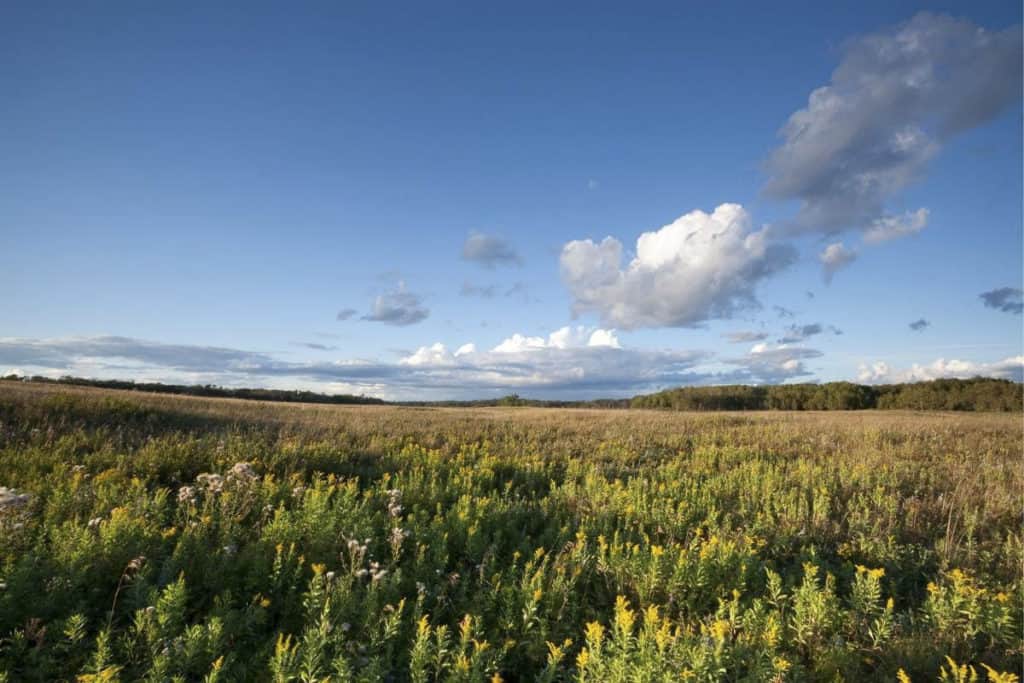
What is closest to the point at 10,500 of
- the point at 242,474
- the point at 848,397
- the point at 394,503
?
the point at 242,474

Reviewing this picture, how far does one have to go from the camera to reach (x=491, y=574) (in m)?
5.36

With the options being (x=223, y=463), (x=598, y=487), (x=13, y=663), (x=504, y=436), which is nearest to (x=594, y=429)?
(x=504, y=436)

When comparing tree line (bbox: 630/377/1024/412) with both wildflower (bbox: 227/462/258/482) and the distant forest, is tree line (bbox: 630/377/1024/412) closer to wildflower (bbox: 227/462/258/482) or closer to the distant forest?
the distant forest

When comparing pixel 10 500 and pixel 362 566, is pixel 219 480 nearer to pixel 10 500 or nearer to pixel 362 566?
pixel 10 500

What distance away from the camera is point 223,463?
952 cm

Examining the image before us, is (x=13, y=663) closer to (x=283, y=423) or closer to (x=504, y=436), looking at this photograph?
(x=504, y=436)

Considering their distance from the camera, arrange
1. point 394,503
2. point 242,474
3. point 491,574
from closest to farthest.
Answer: point 491,574, point 394,503, point 242,474

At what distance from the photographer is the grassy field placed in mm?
3705

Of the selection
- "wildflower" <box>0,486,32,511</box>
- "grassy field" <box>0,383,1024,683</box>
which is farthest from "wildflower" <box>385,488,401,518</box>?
"wildflower" <box>0,486,32,511</box>

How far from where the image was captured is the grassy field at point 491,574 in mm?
3705

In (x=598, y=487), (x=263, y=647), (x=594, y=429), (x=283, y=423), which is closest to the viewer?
(x=263, y=647)

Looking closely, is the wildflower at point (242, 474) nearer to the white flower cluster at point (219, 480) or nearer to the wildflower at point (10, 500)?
the white flower cluster at point (219, 480)

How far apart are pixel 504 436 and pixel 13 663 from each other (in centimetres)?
1258

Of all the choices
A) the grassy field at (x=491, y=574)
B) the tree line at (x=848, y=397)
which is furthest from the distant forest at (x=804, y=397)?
the grassy field at (x=491, y=574)
